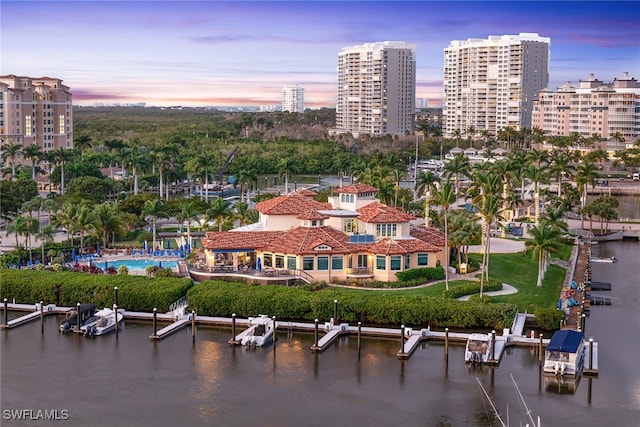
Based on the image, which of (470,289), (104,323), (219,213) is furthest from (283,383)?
(219,213)

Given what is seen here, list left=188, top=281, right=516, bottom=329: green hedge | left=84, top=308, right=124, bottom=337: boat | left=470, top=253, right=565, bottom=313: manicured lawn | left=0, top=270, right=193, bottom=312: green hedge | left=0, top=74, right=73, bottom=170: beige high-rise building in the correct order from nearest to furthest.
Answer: left=84, top=308, right=124, bottom=337: boat → left=188, top=281, right=516, bottom=329: green hedge → left=0, top=270, right=193, bottom=312: green hedge → left=470, top=253, right=565, bottom=313: manicured lawn → left=0, top=74, right=73, bottom=170: beige high-rise building

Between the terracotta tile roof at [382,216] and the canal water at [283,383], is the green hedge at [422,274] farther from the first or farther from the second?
the canal water at [283,383]

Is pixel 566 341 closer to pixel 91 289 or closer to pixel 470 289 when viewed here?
pixel 470 289

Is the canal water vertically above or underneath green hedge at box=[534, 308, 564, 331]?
underneath

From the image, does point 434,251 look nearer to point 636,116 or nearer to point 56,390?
point 56,390

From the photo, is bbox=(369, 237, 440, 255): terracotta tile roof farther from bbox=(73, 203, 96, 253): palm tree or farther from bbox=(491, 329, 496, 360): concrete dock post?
bbox=(73, 203, 96, 253): palm tree

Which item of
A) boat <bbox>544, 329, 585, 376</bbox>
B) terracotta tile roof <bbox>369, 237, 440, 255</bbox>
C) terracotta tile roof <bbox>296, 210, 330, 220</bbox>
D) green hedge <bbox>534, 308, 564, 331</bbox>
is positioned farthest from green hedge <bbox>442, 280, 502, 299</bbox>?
terracotta tile roof <bbox>296, 210, 330, 220</bbox>

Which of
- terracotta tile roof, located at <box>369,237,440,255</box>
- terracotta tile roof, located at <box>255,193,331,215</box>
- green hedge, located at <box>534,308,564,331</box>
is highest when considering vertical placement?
terracotta tile roof, located at <box>255,193,331,215</box>
